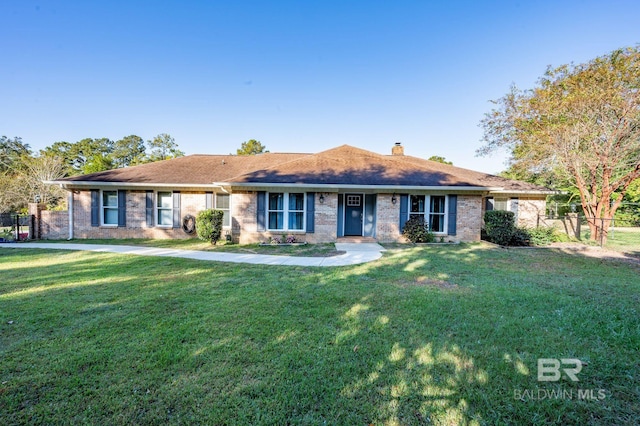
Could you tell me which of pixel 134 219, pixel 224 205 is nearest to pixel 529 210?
pixel 224 205

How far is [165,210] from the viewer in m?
12.6

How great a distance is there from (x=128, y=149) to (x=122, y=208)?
Answer: 35.2 metres

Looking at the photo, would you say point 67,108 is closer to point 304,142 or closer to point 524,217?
point 304,142

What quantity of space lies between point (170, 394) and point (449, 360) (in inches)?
107

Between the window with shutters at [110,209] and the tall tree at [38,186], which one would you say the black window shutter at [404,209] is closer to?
the window with shutters at [110,209]

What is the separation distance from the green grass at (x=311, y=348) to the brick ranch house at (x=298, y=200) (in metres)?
5.66

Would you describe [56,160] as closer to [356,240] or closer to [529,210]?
[356,240]

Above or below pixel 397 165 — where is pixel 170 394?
below

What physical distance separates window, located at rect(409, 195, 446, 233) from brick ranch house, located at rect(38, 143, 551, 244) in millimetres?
42

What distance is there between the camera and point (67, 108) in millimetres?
18094

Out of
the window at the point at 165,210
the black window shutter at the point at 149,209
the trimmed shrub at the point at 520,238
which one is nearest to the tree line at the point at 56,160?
the black window shutter at the point at 149,209

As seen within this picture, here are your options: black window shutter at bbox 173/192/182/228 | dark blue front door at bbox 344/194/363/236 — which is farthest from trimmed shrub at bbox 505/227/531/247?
black window shutter at bbox 173/192/182/228

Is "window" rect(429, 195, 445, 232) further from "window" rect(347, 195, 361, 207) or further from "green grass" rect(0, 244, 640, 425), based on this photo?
"green grass" rect(0, 244, 640, 425)

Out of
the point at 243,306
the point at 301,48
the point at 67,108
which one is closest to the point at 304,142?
the point at 301,48
